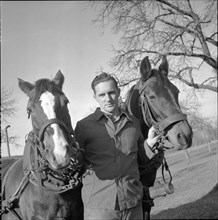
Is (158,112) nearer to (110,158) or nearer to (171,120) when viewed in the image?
(171,120)

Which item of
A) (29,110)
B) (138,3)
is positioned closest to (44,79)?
(29,110)

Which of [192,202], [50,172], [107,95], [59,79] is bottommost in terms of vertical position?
[192,202]

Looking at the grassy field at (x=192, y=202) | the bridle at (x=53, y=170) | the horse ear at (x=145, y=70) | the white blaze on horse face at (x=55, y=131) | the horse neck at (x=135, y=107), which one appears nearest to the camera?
the white blaze on horse face at (x=55, y=131)

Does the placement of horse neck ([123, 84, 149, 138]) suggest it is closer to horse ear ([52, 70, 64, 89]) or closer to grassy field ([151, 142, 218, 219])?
horse ear ([52, 70, 64, 89])

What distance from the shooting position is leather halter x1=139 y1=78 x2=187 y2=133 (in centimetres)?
283

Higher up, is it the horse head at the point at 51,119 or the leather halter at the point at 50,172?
the horse head at the point at 51,119

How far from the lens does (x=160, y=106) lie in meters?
3.06

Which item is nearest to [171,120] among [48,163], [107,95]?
[107,95]

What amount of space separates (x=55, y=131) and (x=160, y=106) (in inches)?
51.3

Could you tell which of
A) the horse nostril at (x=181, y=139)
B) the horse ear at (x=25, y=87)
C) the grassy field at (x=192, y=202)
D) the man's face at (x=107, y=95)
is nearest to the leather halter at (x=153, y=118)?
the horse nostril at (x=181, y=139)

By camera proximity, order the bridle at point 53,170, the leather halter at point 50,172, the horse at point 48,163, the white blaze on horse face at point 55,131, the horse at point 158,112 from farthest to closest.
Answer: the horse at point 158,112
the leather halter at point 50,172
the bridle at point 53,170
the horse at point 48,163
the white blaze on horse face at point 55,131

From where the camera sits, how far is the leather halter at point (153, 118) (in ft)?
9.30

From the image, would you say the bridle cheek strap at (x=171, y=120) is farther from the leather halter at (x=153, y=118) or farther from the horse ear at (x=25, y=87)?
the horse ear at (x=25, y=87)

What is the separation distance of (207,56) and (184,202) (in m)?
6.02
